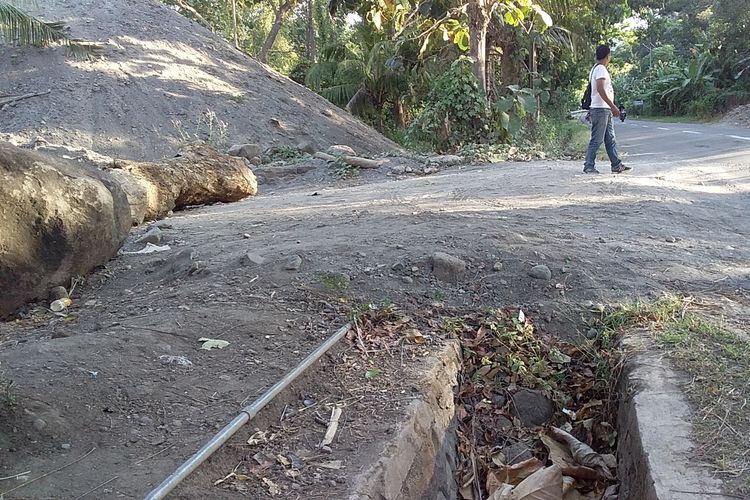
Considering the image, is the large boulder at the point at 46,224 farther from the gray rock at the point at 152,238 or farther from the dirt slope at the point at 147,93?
the dirt slope at the point at 147,93

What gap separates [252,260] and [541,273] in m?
1.71

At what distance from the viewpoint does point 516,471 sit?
2.70 m

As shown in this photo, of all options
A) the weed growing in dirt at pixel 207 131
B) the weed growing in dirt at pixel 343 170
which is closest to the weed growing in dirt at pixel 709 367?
the weed growing in dirt at pixel 343 170

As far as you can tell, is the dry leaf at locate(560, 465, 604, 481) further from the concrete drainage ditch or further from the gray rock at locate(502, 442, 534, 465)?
the gray rock at locate(502, 442, 534, 465)

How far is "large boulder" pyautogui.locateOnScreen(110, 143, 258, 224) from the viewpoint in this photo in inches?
249

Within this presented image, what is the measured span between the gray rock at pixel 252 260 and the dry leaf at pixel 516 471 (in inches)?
73.5

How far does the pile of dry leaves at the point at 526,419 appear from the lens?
104 inches

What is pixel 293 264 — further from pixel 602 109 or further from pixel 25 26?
pixel 25 26

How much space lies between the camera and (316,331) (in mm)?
3125

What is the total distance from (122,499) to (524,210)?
3.93 m

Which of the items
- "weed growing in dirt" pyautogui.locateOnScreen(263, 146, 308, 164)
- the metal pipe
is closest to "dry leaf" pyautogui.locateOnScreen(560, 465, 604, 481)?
the metal pipe

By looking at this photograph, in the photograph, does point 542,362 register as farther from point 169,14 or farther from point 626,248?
point 169,14

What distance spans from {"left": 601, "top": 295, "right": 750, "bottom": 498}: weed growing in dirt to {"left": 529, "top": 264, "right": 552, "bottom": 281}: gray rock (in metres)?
0.41

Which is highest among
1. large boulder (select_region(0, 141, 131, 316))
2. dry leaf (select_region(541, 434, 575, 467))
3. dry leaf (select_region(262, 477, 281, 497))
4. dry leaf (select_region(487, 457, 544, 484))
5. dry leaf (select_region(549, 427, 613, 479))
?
large boulder (select_region(0, 141, 131, 316))
